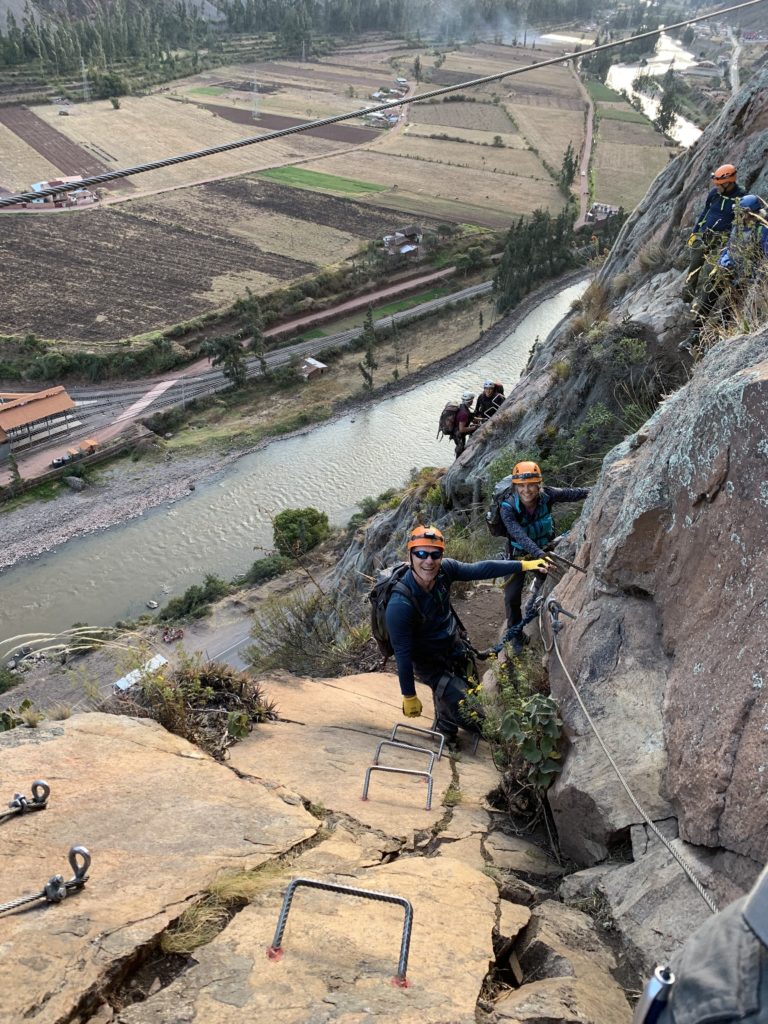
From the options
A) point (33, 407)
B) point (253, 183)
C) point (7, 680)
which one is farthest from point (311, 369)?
point (253, 183)

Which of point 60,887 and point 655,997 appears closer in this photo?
point 655,997

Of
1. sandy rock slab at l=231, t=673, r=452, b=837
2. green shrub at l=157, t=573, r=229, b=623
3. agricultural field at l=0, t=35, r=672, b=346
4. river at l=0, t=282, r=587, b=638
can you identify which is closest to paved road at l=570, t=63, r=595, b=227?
agricultural field at l=0, t=35, r=672, b=346

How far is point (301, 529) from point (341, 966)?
944 inches

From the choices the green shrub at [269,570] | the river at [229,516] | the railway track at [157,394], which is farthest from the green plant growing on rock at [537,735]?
the railway track at [157,394]

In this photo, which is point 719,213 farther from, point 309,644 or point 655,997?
point 655,997

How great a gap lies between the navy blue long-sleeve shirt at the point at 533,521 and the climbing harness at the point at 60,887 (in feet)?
15.1

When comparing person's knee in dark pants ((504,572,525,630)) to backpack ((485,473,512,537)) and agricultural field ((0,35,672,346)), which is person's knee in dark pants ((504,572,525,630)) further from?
agricultural field ((0,35,672,346))

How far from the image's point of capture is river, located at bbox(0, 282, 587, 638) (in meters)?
28.4

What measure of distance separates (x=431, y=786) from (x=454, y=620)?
1601mm

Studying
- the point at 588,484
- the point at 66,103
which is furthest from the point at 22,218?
the point at 588,484

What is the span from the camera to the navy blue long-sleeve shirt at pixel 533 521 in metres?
7.21

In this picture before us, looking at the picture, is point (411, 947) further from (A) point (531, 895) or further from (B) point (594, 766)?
(B) point (594, 766)

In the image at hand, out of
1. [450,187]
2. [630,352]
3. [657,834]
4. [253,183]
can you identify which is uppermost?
[253,183]

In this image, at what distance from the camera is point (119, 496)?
3362 centimetres
